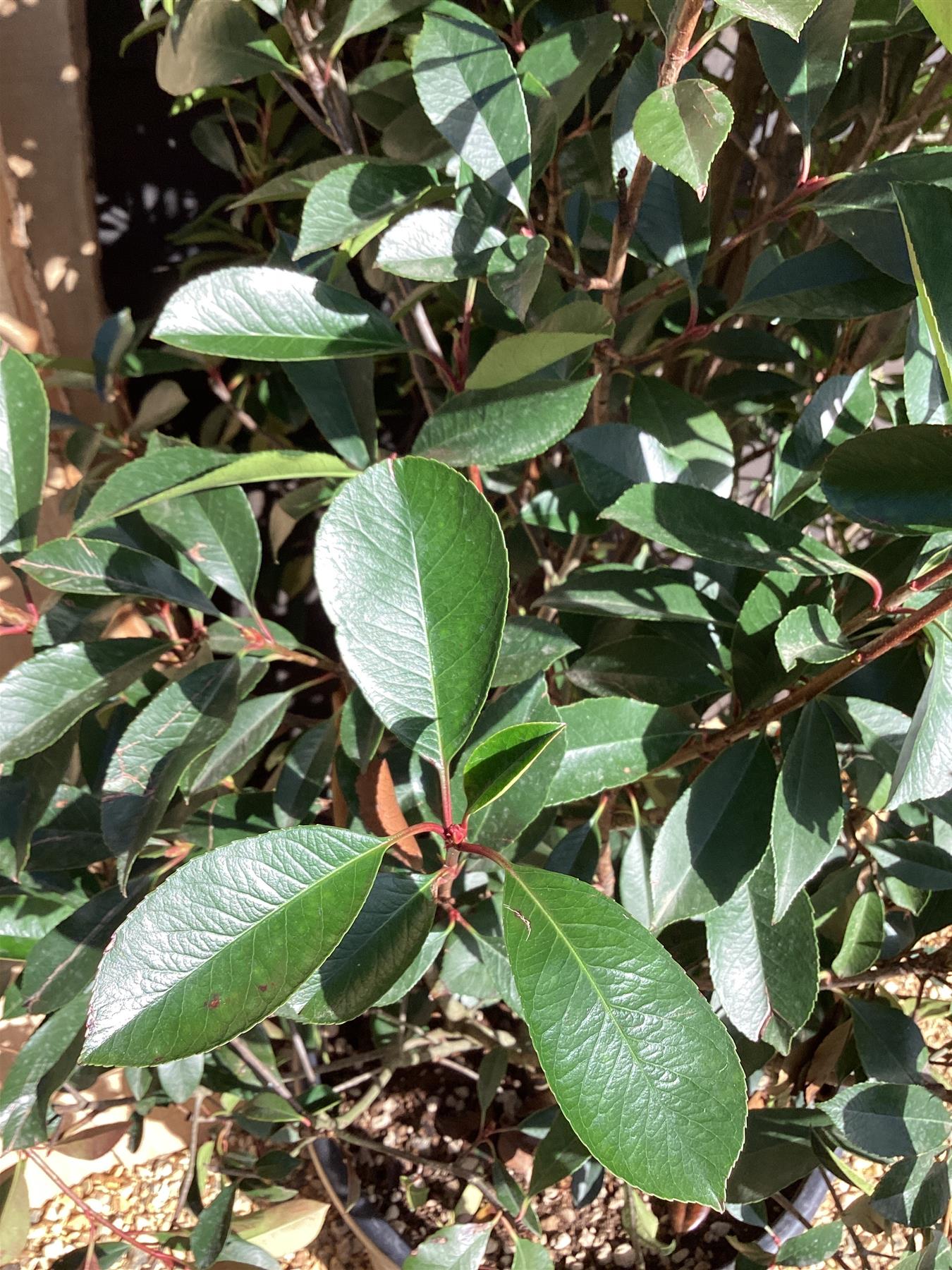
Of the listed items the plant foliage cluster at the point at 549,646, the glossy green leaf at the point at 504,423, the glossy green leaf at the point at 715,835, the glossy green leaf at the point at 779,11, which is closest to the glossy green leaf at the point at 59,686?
the plant foliage cluster at the point at 549,646

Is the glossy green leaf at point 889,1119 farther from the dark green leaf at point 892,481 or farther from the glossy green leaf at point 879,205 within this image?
the glossy green leaf at point 879,205

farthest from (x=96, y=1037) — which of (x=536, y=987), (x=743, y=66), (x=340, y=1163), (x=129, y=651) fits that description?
(x=743, y=66)

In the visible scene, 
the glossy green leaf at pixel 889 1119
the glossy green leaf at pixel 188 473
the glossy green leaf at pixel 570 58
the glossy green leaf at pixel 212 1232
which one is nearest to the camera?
the glossy green leaf at pixel 188 473

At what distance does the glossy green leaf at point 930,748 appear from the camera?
432 millimetres

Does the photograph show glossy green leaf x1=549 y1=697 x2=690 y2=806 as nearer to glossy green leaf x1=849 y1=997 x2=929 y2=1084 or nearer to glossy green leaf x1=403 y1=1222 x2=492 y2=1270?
glossy green leaf x1=849 y1=997 x2=929 y2=1084

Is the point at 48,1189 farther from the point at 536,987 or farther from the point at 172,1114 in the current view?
the point at 536,987

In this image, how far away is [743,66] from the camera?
0.82 m

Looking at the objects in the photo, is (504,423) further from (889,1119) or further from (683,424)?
(889,1119)

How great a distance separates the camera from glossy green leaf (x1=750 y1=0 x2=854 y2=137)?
53 centimetres

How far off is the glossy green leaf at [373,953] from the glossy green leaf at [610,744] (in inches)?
5.2

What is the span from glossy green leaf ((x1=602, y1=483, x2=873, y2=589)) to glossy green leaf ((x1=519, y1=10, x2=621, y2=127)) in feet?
0.87

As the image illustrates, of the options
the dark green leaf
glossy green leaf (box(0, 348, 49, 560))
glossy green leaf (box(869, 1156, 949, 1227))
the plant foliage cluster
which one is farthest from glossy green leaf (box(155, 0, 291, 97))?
glossy green leaf (box(869, 1156, 949, 1227))

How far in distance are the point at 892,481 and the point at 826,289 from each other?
19 cm

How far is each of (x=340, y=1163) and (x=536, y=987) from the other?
77 cm
